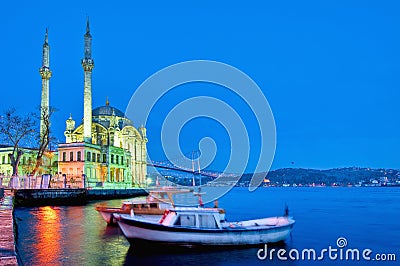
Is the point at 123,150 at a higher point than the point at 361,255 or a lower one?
higher

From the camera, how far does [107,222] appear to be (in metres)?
29.6

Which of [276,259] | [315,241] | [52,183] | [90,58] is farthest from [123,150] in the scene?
[276,259]

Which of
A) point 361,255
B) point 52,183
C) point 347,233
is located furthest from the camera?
point 52,183

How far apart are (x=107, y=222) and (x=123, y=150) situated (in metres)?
56.1

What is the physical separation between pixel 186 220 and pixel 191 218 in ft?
0.78

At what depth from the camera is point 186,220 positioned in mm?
20109

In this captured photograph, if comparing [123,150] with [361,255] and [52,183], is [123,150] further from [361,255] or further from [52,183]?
[361,255]

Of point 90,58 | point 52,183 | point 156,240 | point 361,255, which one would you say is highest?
point 90,58

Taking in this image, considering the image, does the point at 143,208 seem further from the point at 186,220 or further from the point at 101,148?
the point at 101,148

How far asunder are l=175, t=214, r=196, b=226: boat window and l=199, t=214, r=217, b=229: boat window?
316mm

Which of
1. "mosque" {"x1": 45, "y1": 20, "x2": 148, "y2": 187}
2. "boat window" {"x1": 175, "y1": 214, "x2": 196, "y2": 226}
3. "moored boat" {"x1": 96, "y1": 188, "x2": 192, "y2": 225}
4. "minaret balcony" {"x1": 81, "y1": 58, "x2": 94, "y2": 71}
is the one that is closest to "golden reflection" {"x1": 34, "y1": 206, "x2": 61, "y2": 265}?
"moored boat" {"x1": 96, "y1": 188, "x2": 192, "y2": 225}

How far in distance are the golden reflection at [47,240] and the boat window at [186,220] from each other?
5.17 m

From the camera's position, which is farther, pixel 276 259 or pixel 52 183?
pixel 52 183

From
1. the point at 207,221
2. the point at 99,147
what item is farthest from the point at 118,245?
the point at 99,147
